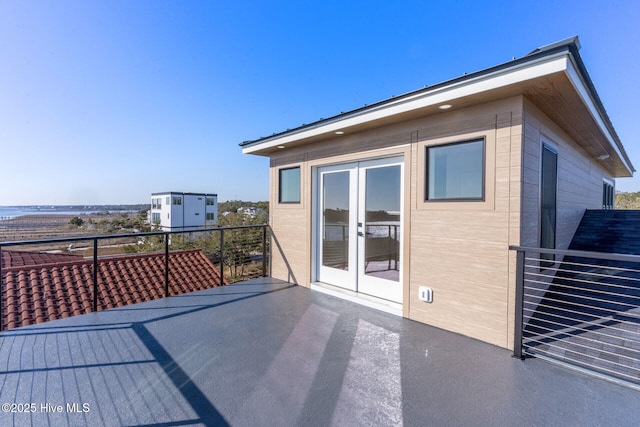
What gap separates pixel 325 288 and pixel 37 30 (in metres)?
6.48

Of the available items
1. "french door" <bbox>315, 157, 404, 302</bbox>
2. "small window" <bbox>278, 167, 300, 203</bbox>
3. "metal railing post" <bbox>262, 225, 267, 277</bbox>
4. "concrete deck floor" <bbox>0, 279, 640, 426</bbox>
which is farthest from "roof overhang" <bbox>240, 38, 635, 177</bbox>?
"concrete deck floor" <bbox>0, 279, 640, 426</bbox>

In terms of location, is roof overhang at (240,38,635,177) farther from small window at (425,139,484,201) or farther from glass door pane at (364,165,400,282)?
glass door pane at (364,165,400,282)

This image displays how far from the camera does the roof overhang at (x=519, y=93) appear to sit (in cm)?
217

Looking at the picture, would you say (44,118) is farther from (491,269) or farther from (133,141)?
(491,269)

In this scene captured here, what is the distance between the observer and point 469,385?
2.07 metres

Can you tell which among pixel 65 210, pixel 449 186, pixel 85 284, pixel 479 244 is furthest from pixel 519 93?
pixel 65 210

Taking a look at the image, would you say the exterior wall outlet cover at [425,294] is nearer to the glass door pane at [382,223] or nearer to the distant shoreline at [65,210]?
the glass door pane at [382,223]

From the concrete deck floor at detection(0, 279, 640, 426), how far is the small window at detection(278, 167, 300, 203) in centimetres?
231

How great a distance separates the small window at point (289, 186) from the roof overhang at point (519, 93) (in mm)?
793

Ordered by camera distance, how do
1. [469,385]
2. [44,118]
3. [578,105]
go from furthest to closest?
[44,118] → [578,105] → [469,385]

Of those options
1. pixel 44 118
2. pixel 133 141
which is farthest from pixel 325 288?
pixel 133 141

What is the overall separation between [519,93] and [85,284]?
7.34 m

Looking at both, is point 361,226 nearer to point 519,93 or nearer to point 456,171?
point 456,171

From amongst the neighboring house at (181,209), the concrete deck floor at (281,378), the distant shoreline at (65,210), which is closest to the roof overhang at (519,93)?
the concrete deck floor at (281,378)
